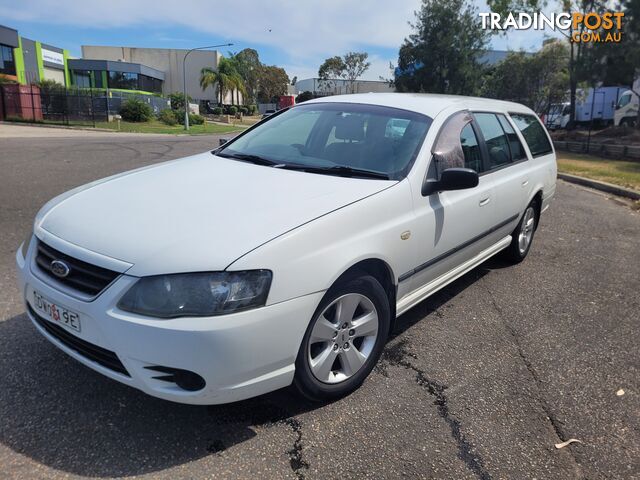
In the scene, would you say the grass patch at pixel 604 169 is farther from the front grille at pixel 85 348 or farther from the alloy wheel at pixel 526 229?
the front grille at pixel 85 348

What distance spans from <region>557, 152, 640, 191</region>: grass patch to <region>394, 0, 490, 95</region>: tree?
18.7 metres

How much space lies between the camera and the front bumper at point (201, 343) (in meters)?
2.09

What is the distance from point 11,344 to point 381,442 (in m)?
2.34

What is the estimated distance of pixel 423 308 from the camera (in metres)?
4.05

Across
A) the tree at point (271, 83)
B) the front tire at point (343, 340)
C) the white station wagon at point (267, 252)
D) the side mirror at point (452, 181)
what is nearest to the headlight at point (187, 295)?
the white station wagon at point (267, 252)

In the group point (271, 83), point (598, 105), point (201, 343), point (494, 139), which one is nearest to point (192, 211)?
point (201, 343)

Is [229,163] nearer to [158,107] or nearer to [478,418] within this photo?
[478,418]

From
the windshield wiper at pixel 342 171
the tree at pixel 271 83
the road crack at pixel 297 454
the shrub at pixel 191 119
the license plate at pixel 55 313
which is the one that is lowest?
the road crack at pixel 297 454

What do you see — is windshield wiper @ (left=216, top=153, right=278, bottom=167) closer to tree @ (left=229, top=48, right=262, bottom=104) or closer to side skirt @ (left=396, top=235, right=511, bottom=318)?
side skirt @ (left=396, top=235, right=511, bottom=318)

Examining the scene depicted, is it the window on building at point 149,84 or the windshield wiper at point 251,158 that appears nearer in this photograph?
the windshield wiper at point 251,158

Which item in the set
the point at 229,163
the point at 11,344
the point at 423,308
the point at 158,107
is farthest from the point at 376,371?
the point at 158,107

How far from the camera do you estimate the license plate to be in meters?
2.29

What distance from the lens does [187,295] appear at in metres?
2.13

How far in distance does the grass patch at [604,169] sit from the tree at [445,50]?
1869 cm
